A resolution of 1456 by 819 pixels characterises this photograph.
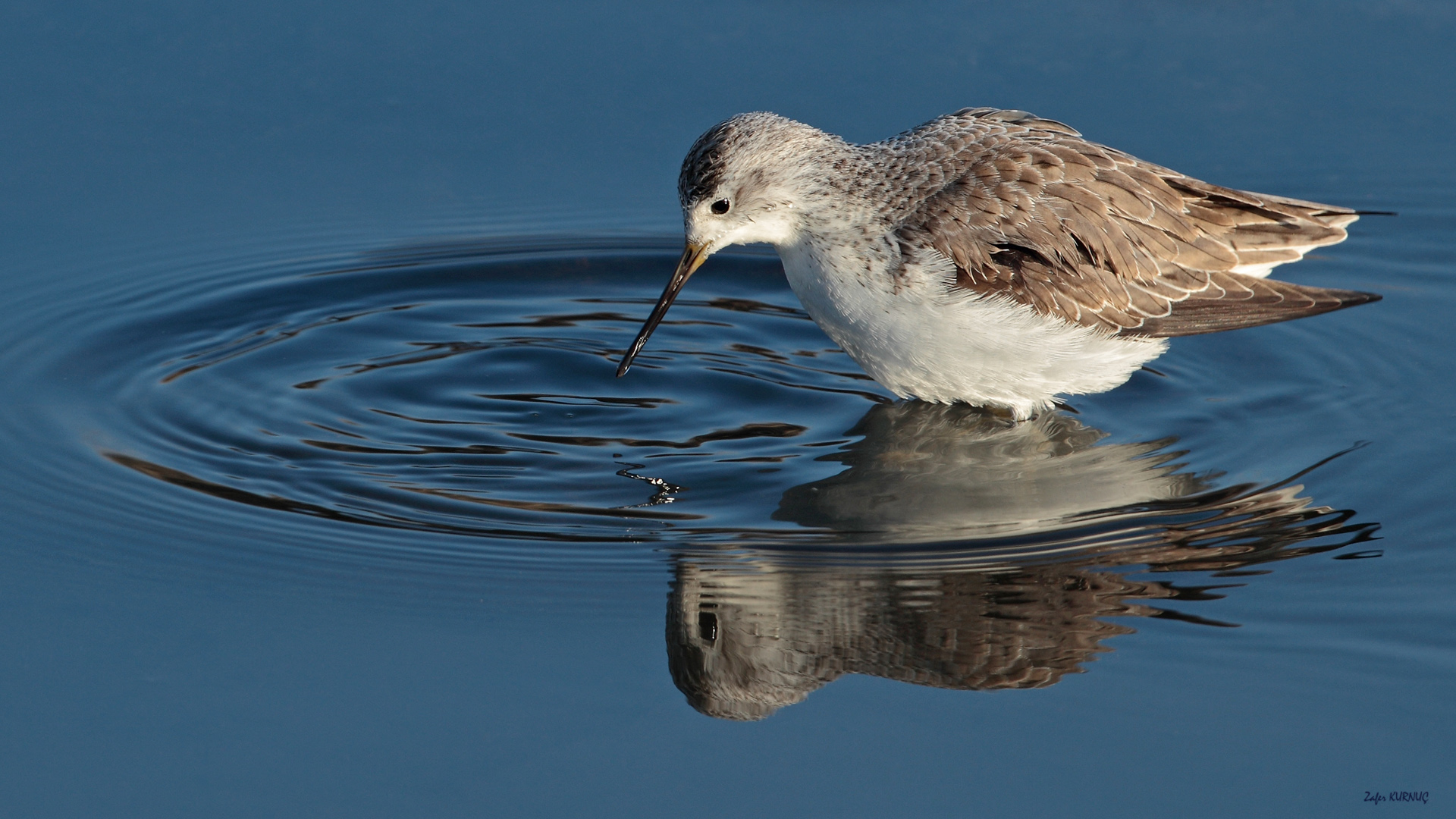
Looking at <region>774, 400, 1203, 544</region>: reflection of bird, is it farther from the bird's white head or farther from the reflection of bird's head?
the bird's white head

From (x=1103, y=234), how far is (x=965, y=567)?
7.97 feet

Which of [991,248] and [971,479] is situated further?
[991,248]

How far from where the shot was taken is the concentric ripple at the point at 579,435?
23.2 feet

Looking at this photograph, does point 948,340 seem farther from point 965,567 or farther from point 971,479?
point 965,567

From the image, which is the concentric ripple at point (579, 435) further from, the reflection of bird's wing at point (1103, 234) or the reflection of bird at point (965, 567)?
the reflection of bird's wing at point (1103, 234)

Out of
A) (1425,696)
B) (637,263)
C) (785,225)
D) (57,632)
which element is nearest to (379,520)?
(57,632)

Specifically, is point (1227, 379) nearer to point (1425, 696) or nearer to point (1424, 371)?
point (1424, 371)

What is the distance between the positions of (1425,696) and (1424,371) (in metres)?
3.27

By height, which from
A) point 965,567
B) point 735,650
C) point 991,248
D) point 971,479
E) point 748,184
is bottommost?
point 735,650

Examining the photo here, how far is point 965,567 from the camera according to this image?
678 cm

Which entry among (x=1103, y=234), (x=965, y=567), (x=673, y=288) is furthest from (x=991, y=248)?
(x=965, y=567)

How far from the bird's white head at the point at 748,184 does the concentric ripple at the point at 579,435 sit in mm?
759

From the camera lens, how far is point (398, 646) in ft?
20.4

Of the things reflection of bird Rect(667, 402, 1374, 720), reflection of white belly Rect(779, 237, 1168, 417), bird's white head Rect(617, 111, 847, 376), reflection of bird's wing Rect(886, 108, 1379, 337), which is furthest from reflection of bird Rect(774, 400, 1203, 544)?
bird's white head Rect(617, 111, 847, 376)
